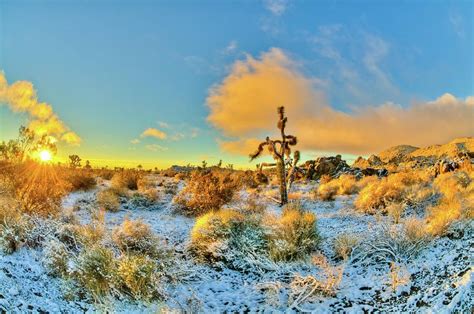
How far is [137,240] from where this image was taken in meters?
9.01

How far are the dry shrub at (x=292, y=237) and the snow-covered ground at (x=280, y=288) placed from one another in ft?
1.09

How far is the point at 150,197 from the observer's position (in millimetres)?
16125

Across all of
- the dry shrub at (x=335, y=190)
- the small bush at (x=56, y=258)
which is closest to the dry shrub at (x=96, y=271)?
the small bush at (x=56, y=258)

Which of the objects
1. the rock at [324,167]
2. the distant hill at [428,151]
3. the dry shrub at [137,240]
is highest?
the distant hill at [428,151]

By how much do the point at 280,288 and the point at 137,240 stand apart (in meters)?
3.59

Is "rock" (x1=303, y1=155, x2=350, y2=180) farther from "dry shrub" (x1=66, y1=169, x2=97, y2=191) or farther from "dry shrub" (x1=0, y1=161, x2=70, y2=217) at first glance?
"dry shrub" (x1=0, y1=161, x2=70, y2=217)

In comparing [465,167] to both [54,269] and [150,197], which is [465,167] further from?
[54,269]

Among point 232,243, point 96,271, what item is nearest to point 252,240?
point 232,243

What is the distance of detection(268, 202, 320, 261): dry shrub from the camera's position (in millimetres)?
8852

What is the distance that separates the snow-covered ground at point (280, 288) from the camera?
6316mm

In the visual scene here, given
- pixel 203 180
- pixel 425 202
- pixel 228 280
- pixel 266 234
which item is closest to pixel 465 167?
pixel 425 202

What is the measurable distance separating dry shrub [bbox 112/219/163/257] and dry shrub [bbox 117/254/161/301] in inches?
51.1

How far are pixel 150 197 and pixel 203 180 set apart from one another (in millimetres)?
2524

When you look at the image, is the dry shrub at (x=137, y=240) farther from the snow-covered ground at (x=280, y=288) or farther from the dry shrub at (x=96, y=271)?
the dry shrub at (x=96, y=271)
